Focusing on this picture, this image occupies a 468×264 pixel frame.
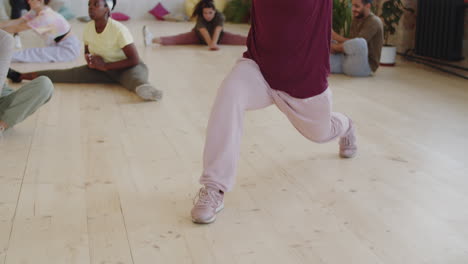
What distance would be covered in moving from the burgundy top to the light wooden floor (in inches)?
18.8

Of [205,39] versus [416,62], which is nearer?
[416,62]

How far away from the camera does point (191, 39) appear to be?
262 inches

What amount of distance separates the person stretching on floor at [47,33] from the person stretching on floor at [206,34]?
1335 mm

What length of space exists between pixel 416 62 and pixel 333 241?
4031 millimetres

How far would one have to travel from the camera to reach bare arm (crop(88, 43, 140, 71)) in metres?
4.05

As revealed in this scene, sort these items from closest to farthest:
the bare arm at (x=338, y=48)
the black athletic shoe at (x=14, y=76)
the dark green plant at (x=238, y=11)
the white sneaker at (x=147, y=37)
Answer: the black athletic shoe at (x=14, y=76), the bare arm at (x=338, y=48), the white sneaker at (x=147, y=37), the dark green plant at (x=238, y=11)

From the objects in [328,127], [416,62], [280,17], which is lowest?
[416,62]

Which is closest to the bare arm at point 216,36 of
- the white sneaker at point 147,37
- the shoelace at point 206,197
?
the white sneaker at point 147,37

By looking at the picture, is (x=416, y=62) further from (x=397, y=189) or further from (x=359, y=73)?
(x=397, y=189)

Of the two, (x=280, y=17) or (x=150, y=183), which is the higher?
(x=280, y=17)

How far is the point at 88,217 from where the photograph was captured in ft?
7.04

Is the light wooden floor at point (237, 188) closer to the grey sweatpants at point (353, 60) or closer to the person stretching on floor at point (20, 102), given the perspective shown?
the person stretching on floor at point (20, 102)

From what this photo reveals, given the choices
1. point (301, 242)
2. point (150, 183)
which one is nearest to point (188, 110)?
point (150, 183)

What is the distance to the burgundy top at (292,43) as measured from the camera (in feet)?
6.91
